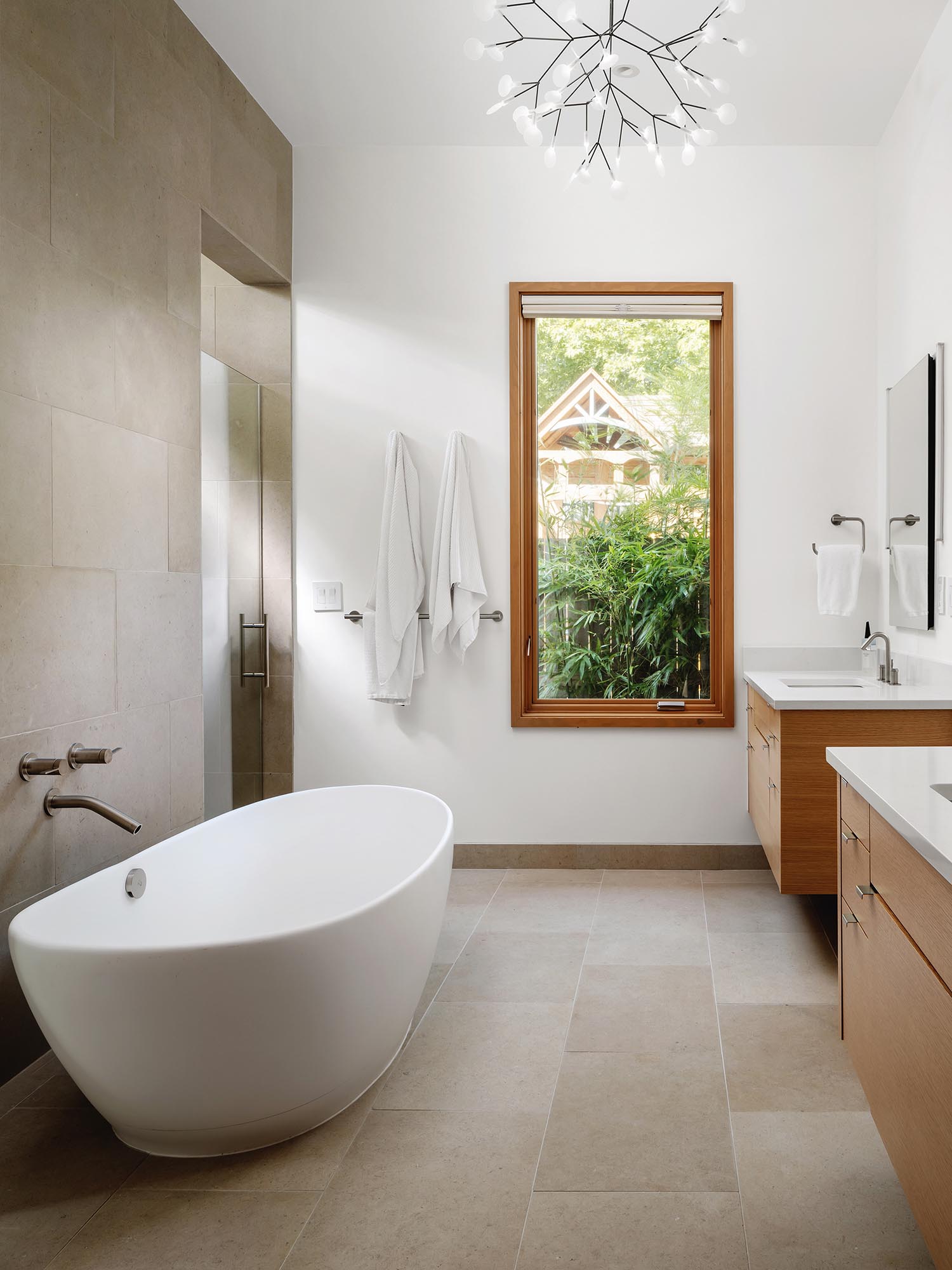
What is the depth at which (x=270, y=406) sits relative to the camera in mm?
3674

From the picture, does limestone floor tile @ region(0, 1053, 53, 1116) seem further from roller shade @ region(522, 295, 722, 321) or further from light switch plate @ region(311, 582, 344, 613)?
roller shade @ region(522, 295, 722, 321)

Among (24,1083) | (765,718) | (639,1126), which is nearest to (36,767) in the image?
(24,1083)

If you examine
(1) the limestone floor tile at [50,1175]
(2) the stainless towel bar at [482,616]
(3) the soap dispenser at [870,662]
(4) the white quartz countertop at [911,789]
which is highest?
(2) the stainless towel bar at [482,616]

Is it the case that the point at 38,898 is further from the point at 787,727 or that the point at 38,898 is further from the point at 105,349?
the point at 787,727

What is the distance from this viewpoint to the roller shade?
359 centimetres

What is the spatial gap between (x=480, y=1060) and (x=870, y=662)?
2.17 m

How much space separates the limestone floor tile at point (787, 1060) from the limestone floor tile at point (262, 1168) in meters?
0.85

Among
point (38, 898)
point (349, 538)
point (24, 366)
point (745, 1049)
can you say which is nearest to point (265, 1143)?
point (38, 898)

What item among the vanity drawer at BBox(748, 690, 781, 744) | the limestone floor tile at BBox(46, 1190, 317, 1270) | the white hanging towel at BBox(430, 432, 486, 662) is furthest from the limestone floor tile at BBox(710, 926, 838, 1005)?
the white hanging towel at BBox(430, 432, 486, 662)

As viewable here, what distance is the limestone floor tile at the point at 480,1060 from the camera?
1987 millimetres

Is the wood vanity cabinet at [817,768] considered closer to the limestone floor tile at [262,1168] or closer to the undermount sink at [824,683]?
the undermount sink at [824,683]

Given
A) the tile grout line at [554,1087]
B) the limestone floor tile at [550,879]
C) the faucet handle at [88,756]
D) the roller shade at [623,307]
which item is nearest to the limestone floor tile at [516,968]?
the tile grout line at [554,1087]

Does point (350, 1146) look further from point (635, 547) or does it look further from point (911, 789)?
point (635, 547)

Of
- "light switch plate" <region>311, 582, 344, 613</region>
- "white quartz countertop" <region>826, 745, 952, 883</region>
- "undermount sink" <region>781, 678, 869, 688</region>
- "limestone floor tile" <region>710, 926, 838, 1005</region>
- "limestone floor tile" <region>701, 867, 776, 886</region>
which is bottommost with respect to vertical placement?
"limestone floor tile" <region>710, 926, 838, 1005</region>
